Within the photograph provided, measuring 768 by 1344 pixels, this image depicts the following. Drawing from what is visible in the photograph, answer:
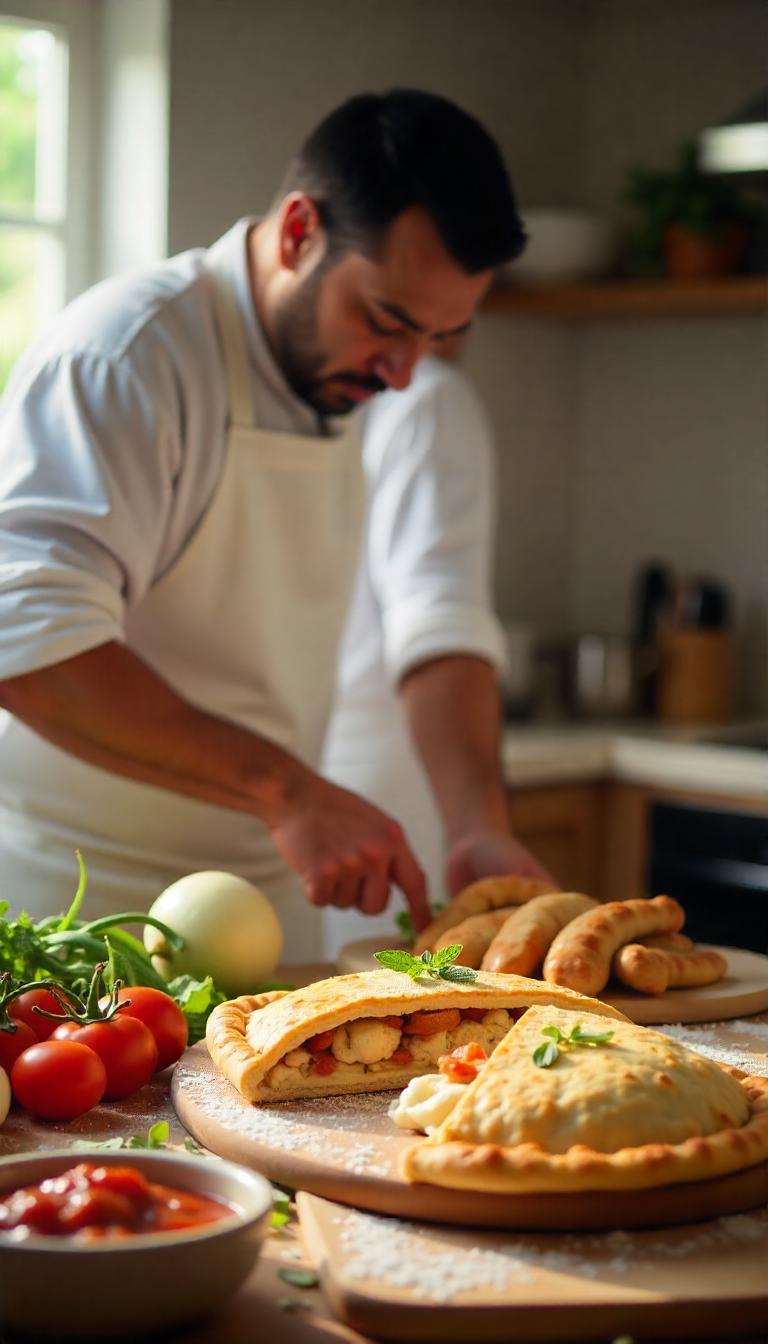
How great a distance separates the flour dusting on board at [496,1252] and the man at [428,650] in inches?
37.8

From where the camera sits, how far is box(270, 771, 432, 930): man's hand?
177 centimetres

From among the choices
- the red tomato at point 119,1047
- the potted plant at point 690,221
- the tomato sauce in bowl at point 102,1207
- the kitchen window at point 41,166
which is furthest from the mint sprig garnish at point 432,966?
the potted plant at point 690,221

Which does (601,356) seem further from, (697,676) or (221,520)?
(221,520)

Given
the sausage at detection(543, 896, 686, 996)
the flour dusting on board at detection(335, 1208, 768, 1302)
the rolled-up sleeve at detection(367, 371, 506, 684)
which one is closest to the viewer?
the flour dusting on board at detection(335, 1208, 768, 1302)

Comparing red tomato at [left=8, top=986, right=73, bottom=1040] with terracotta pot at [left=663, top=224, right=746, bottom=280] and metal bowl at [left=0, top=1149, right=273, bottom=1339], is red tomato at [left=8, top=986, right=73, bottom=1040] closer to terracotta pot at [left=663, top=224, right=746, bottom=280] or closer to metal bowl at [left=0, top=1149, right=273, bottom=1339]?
metal bowl at [left=0, top=1149, right=273, bottom=1339]

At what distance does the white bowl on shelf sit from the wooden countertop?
10.2 ft

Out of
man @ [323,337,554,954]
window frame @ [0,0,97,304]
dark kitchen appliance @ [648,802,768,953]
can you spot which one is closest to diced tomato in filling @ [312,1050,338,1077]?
man @ [323,337,554,954]

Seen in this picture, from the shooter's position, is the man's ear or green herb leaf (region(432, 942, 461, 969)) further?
the man's ear

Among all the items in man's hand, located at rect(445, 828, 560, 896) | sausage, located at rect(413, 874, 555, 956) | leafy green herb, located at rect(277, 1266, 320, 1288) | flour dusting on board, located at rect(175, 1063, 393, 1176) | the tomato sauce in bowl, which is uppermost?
the tomato sauce in bowl

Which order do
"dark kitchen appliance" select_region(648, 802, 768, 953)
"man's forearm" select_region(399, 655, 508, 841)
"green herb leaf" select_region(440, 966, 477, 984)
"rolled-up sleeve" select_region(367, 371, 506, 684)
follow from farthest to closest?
"dark kitchen appliance" select_region(648, 802, 768, 953) → "rolled-up sleeve" select_region(367, 371, 506, 684) → "man's forearm" select_region(399, 655, 508, 841) → "green herb leaf" select_region(440, 966, 477, 984)

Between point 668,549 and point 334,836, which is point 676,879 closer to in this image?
point 668,549

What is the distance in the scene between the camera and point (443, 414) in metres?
2.83

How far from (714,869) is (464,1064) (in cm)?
223

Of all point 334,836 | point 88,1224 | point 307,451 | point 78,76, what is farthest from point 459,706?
point 78,76
